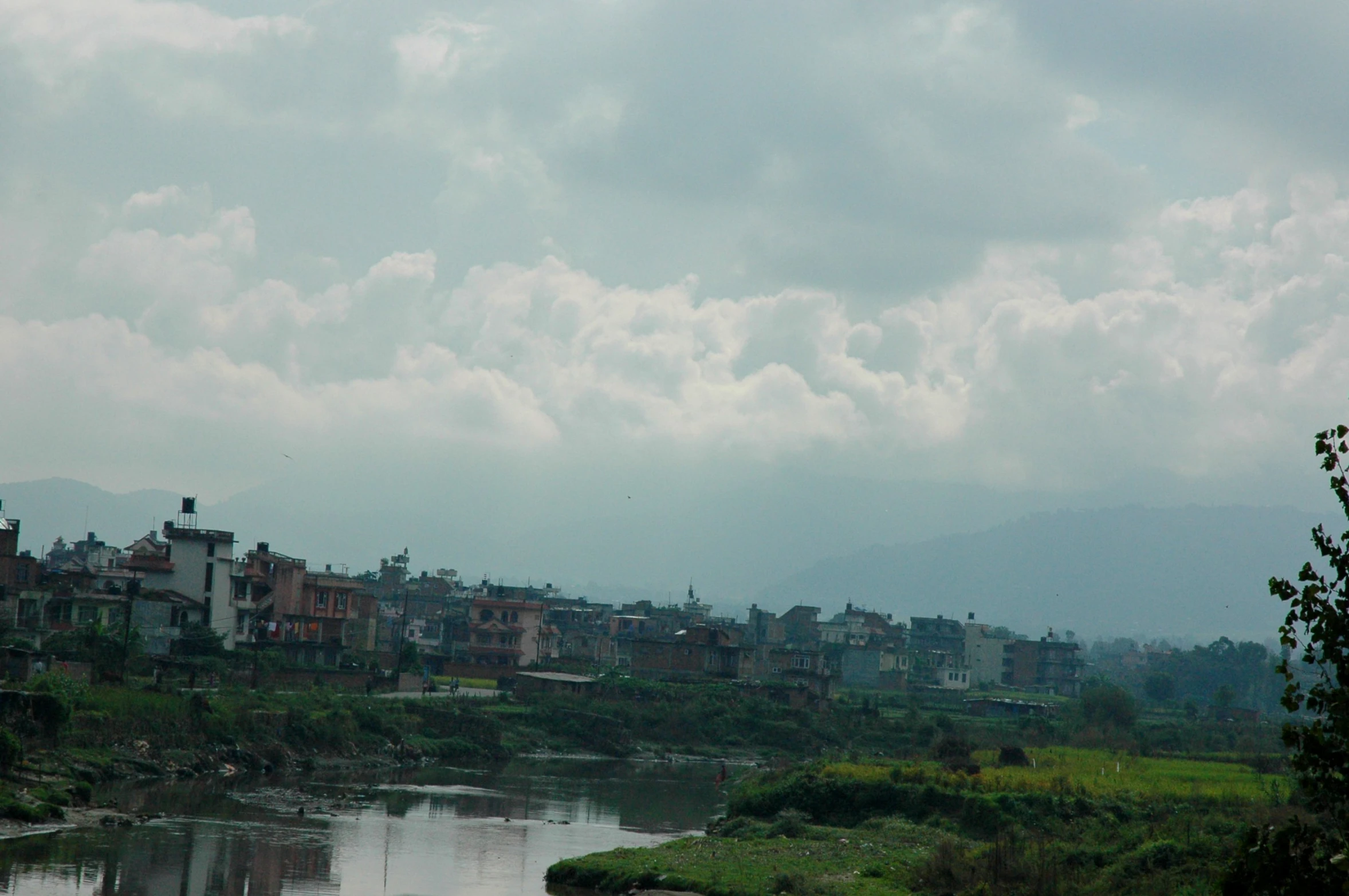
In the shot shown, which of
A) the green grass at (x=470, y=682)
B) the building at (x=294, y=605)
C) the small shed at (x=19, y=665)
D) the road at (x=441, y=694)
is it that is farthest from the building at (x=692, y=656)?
the small shed at (x=19, y=665)

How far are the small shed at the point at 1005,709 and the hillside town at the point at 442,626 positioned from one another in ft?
34.1

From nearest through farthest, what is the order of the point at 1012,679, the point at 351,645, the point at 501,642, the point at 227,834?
the point at 227,834, the point at 351,645, the point at 501,642, the point at 1012,679

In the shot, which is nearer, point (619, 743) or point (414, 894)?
point (414, 894)

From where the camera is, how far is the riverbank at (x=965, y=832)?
1037 inches

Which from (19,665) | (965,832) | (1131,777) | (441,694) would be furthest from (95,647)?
(1131,777)

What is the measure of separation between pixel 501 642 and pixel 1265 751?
47555 millimetres

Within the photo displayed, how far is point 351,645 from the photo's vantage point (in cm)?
8150

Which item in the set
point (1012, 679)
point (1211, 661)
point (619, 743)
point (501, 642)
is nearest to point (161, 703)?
point (619, 743)

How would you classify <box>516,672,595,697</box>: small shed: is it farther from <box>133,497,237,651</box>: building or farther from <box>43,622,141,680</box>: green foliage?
<box>43,622,141,680</box>: green foliage

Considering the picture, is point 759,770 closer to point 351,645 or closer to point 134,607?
point 134,607

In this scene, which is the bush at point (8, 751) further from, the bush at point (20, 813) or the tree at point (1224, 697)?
the tree at point (1224, 697)

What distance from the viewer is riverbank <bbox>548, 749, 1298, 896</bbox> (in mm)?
26328

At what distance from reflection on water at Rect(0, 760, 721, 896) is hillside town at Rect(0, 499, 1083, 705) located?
14771 millimetres

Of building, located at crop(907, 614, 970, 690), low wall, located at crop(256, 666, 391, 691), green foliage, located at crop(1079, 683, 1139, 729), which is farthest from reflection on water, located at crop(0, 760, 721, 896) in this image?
building, located at crop(907, 614, 970, 690)
